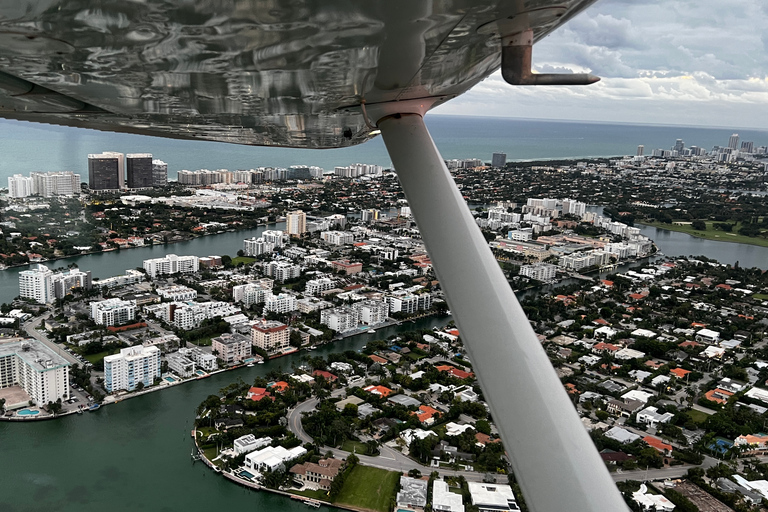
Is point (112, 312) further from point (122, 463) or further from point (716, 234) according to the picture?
point (716, 234)

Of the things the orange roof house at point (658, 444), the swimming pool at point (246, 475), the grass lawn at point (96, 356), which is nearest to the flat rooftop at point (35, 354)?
the grass lawn at point (96, 356)

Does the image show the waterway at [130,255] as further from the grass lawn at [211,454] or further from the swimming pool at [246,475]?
the swimming pool at [246,475]

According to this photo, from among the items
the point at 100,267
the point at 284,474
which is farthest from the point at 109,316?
the point at 284,474

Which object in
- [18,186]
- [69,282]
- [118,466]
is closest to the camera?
[118,466]

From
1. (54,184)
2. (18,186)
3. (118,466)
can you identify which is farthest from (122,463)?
(54,184)

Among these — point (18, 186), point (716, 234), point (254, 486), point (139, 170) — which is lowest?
point (254, 486)

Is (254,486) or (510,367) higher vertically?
(510,367)
